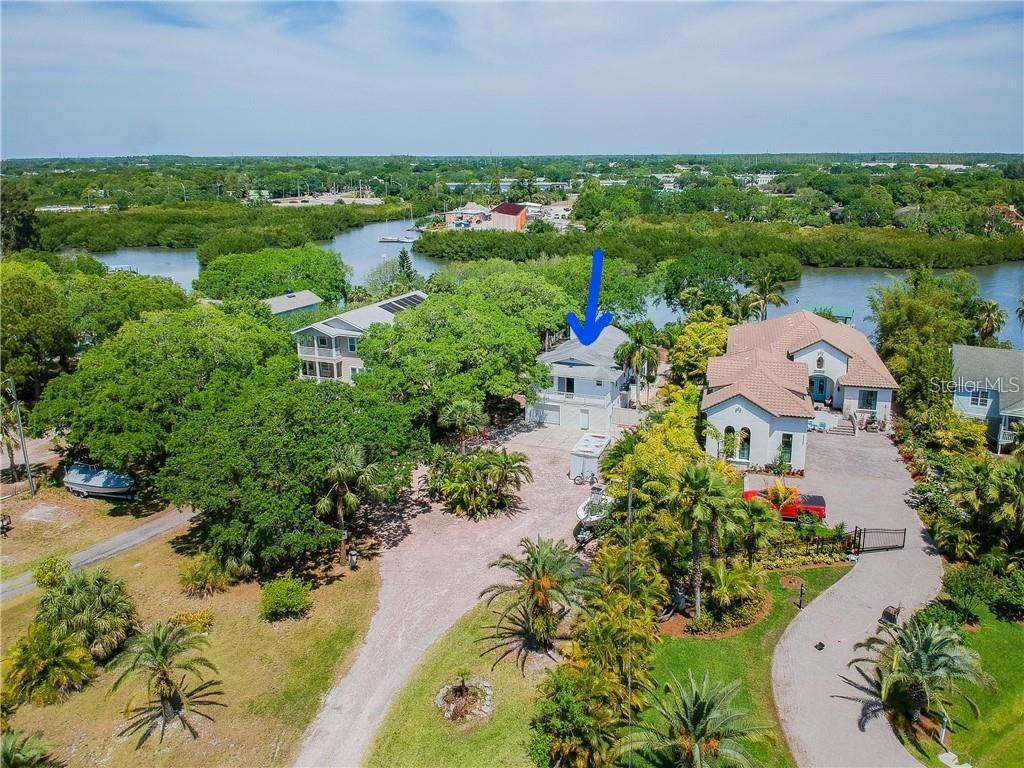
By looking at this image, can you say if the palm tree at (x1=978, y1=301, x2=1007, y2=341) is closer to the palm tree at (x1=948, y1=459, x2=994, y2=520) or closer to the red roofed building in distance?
the palm tree at (x1=948, y1=459, x2=994, y2=520)

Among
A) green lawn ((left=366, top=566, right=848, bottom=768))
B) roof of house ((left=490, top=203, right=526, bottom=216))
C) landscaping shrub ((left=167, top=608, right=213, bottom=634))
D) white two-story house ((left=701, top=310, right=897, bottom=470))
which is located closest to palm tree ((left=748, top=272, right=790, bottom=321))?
white two-story house ((left=701, top=310, right=897, bottom=470))

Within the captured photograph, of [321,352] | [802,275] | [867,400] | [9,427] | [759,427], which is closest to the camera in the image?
[759,427]

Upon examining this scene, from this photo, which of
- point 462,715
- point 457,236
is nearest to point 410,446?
point 462,715

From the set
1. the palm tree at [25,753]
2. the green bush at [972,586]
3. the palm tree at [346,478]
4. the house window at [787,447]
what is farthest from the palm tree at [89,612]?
the house window at [787,447]

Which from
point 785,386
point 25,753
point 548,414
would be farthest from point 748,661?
point 548,414

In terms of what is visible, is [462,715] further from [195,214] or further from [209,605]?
[195,214]

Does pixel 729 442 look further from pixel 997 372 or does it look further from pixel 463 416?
pixel 997 372

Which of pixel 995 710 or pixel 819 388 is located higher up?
pixel 819 388

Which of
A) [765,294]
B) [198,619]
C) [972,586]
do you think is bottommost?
[198,619]
